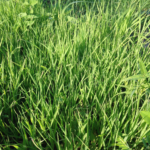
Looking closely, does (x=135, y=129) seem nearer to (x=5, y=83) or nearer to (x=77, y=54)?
(x=77, y=54)

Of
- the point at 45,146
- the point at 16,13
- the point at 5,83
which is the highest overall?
the point at 16,13

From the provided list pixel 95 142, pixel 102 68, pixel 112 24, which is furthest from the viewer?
pixel 112 24

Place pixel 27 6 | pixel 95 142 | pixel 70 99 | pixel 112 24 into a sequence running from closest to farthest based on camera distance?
1. pixel 95 142
2. pixel 70 99
3. pixel 112 24
4. pixel 27 6

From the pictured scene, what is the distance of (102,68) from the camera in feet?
3.92

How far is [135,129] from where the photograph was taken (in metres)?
0.87

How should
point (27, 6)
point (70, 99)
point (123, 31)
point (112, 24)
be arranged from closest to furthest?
point (70, 99) → point (123, 31) → point (112, 24) → point (27, 6)

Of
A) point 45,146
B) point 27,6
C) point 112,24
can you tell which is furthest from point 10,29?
point 45,146

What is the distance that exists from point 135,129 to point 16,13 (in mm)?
1451

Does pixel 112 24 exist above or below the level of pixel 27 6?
below

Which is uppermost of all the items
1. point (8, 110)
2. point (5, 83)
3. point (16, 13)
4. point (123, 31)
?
point (16, 13)

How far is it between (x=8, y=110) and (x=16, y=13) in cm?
107

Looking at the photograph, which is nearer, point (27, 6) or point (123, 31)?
point (123, 31)

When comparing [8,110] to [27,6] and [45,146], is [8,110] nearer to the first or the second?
[45,146]

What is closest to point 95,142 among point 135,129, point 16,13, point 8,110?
point 135,129
